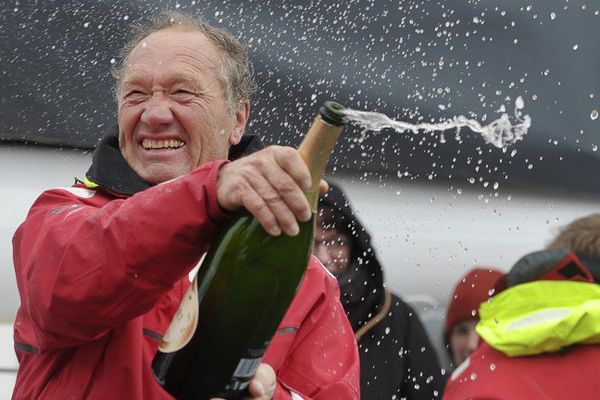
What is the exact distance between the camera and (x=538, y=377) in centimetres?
306

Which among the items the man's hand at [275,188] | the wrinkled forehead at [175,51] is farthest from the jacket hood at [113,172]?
the man's hand at [275,188]

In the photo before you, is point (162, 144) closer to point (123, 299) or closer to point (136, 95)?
point (136, 95)

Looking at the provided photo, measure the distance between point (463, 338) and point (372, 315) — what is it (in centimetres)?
52

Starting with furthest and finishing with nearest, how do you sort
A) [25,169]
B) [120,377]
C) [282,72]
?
[282,72] < [25,169] < [120,377]

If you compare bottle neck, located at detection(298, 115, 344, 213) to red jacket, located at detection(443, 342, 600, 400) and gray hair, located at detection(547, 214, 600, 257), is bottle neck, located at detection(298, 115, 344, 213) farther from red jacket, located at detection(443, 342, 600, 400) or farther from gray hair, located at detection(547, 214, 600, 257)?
gray hair, located at detection(547, 214, 600, 257)

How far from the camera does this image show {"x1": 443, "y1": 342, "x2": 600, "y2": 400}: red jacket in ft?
9.91

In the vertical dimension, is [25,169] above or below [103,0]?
below

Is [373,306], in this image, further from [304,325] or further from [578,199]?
[304,325]

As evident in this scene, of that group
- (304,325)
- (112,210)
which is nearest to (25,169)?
(304,325)

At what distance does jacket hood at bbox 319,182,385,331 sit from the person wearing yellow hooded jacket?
557mm

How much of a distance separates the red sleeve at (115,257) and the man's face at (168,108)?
0.45m

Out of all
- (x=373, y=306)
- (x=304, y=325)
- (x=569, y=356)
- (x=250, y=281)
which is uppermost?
(x=250, y=281)

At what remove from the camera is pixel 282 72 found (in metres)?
3.76

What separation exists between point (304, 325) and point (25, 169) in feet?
4.41
